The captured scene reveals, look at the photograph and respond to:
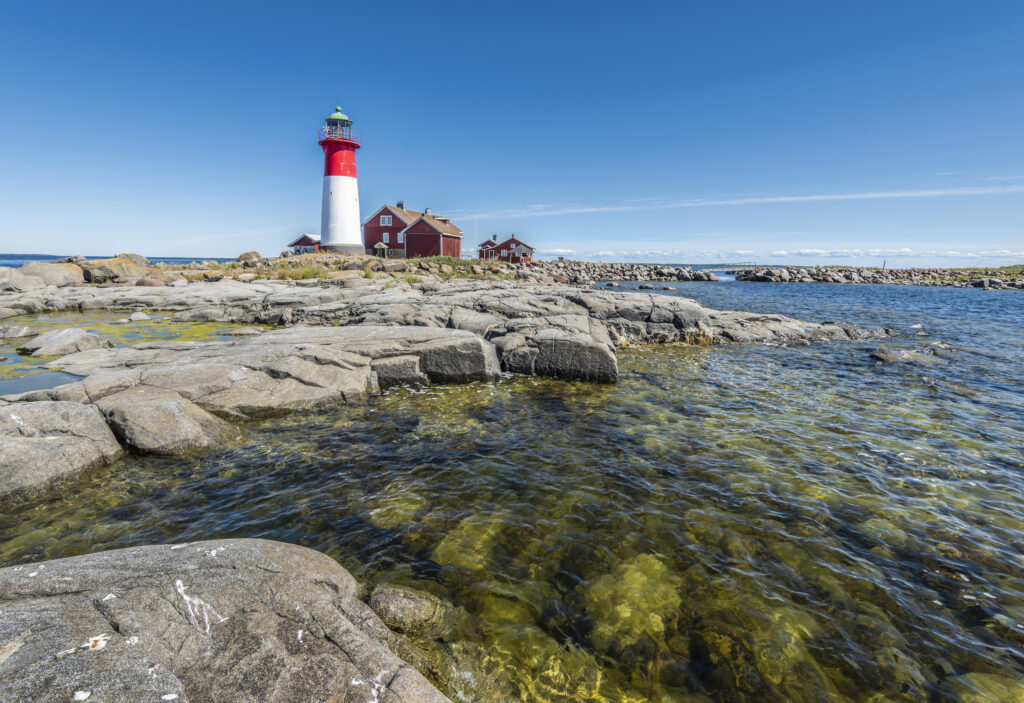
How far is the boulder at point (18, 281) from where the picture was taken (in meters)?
27.0

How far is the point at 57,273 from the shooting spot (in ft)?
102

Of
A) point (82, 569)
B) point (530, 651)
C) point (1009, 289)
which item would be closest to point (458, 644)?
point (530, 651)

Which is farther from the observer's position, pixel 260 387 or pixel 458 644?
pixel 260 387

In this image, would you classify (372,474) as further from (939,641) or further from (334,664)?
(939,641)

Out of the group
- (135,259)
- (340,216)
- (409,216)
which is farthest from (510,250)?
(135,259)

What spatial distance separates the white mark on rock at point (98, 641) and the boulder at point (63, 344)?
1476 centimetres

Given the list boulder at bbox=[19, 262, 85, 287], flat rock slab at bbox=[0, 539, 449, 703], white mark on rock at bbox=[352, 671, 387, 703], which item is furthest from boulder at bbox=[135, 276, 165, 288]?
white mark on rock at bbox=[352, 671, 387, 703]

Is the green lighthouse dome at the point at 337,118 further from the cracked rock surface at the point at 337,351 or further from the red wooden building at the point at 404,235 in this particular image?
the cracked rock surface at the point at 337,351

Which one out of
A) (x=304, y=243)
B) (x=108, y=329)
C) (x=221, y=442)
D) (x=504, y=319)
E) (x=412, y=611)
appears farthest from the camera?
(x=304, y=243)

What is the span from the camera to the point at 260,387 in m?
9.82

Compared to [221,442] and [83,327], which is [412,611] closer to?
[221,442]

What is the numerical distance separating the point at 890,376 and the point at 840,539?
1152 centimetres

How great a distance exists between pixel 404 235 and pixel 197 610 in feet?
206

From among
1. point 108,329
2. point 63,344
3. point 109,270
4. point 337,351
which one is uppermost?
point 109,270
